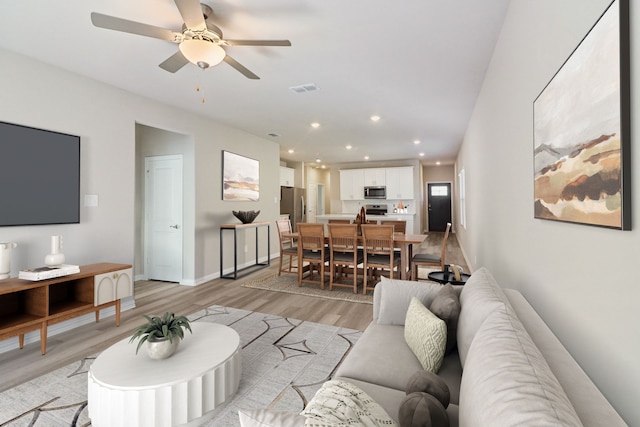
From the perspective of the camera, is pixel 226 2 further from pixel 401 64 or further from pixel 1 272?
pixel 1 272

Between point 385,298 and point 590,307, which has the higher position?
point 590,307

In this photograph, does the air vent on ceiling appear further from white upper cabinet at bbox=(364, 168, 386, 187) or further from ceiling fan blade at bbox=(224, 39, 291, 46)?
white upper cabinet at bbox=(364, 168, 386, 187)

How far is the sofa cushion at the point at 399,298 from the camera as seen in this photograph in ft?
6.49

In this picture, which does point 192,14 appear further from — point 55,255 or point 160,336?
point 55,255

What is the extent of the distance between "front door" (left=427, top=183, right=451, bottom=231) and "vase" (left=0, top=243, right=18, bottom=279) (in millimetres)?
11527

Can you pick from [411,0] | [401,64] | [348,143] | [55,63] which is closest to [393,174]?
[348,143]

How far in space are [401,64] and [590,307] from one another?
2.66 metres

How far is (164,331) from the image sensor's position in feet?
5.55

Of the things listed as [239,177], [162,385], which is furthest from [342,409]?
[239,177]

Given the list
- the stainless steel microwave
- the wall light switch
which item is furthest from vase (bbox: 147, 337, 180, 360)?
the stainless steel microwave

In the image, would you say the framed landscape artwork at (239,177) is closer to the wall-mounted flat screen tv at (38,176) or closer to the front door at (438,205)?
the wall-mounted flat screen tv at (38,176)

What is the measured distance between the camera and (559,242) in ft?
4.30

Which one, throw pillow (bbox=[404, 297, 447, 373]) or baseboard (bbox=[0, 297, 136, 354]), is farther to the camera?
baseboard (bbox=[0, 297, 136, 354])

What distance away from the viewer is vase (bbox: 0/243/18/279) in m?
2.47
